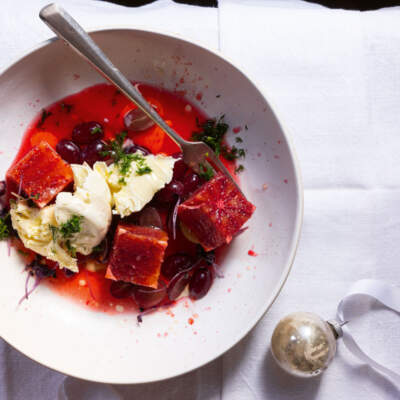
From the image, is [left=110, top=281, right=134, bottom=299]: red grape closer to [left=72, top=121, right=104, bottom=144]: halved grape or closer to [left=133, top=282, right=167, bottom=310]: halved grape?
[left=133, top=282, right=167, bottom=310]: halved grape

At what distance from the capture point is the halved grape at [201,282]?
2076mm

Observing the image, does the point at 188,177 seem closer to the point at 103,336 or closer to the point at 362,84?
the point at 103,336

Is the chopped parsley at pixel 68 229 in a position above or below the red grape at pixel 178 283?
above

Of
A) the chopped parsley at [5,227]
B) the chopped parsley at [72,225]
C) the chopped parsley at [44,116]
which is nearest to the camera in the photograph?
the chopped parsley at [72,225]

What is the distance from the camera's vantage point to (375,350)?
2258mm

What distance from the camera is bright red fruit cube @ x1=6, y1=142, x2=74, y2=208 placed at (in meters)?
1.96

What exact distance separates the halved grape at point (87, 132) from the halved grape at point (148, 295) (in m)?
0.77

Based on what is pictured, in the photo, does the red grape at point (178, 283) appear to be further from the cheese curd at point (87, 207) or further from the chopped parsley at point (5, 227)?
the chopped parsley at point (5, 227)

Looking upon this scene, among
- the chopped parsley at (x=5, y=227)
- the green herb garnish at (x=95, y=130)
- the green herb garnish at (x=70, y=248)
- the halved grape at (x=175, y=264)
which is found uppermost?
the green herb garnish at (x=95, y=130)

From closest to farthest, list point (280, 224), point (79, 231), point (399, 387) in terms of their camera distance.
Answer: point (79, 231) < point (280, 224) < point (399, 387)

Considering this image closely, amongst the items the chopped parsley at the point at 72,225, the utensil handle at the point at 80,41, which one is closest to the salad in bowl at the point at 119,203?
the chopped parsley at the point at 72,225

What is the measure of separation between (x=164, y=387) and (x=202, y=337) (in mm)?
360

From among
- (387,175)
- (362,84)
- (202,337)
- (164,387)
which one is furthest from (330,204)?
(164,387)

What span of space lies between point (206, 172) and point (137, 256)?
0.53m
